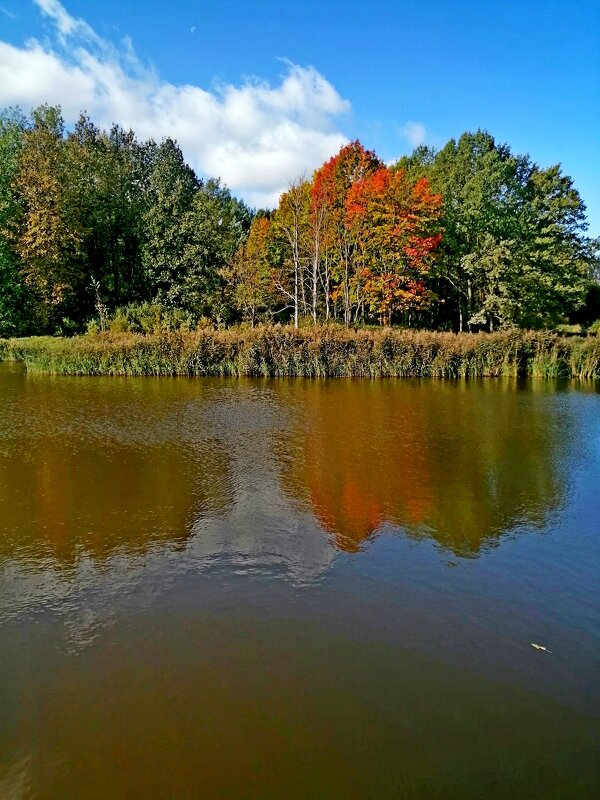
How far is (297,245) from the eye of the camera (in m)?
36.0

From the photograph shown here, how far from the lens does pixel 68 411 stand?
1590 centimetres

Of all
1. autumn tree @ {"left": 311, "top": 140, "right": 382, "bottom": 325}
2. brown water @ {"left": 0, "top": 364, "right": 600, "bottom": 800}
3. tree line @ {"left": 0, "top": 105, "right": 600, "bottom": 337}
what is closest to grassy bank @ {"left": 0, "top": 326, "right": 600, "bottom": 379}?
tree line @ {"left": 0, "top": 105, "right": 600, "bottom": 337}

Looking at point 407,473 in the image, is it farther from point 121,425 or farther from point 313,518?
point 121,425

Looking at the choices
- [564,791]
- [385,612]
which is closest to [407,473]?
[385,612]

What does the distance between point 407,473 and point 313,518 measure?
2965 mm

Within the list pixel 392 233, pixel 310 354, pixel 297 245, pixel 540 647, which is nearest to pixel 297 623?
pixel 540 647

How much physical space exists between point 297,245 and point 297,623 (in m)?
33.1

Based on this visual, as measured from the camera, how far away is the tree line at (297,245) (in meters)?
33.8

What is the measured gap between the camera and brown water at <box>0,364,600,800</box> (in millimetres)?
3637

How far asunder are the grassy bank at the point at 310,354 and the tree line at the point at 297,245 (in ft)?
25.0

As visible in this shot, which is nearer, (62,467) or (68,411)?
(62,467)

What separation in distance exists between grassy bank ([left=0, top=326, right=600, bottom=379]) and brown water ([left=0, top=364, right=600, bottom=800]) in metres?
13.9

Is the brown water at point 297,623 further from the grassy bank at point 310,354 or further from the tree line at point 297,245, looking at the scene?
the tree line at point 297,245

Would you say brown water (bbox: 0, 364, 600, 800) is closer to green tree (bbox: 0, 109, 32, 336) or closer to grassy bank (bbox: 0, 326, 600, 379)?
grassy bank (bbox: 0, 326, 600, 379)
